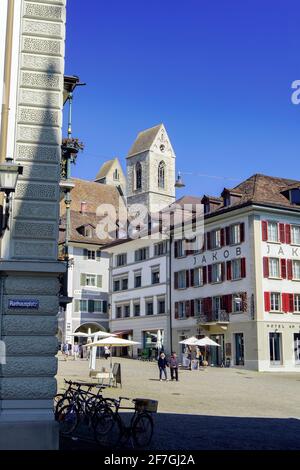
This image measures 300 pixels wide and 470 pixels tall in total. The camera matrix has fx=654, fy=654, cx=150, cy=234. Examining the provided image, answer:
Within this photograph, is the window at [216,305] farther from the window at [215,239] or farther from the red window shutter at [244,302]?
the window at [215,239]

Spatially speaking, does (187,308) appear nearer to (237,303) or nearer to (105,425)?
(237,303)

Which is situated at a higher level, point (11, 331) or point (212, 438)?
point (11, 331)

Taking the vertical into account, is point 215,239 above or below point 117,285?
above

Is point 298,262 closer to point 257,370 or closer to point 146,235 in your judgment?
point 257,370

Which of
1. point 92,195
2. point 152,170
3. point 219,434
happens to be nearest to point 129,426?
point 219,434

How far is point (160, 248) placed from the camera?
195ft

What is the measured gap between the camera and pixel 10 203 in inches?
487

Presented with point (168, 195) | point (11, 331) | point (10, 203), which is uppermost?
point (168, 195)

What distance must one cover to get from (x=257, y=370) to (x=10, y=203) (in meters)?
36.8

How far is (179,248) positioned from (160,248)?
3370 mm

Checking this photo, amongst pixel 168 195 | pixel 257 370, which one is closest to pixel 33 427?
pixel 257 370

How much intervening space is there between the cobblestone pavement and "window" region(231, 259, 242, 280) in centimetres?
1479

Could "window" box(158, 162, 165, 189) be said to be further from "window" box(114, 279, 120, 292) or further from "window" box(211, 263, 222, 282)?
"window" box(211, 263, 222, 282)

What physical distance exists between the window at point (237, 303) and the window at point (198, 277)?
175 inches
